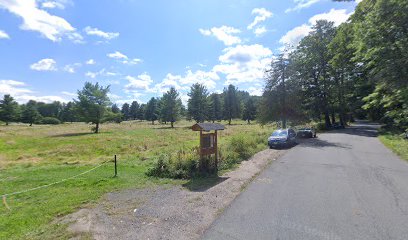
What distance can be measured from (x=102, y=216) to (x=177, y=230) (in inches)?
95.0

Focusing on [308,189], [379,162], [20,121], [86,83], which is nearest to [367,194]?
[308,189]

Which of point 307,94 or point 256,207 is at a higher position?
point 307,94

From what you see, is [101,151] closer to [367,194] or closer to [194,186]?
[194,186]

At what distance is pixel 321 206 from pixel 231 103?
72376 millimetres

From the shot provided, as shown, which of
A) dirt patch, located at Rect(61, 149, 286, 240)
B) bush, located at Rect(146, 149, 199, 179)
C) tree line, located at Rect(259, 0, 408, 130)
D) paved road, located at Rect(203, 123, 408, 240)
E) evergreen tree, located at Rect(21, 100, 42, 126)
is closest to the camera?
paved road, located at Rect(203, 123, 408, 240)

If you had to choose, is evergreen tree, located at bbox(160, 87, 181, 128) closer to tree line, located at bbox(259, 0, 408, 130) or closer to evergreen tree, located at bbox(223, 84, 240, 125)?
evergreen tree, located at bbox(223, 84, 240, 125)

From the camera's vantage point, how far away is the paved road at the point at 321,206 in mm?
5707

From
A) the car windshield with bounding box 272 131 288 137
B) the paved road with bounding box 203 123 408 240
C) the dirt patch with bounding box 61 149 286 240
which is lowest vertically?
the dirt patch with bounding box 61 149 286 240

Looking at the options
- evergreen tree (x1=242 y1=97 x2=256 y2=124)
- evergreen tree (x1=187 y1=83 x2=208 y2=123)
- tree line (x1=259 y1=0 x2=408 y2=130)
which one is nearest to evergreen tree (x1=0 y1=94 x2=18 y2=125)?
evergreen tree (x1=187 y1=83 x2=208 y2=123)

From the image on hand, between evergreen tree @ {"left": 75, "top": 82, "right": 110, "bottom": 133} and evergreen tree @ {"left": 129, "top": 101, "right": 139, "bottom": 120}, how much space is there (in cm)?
7129

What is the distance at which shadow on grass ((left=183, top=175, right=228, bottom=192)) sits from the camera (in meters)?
9.76

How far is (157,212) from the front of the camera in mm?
7328

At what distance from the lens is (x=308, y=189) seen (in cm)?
910

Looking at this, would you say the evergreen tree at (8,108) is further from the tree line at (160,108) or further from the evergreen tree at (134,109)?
the evergreen tree at (134,109)
